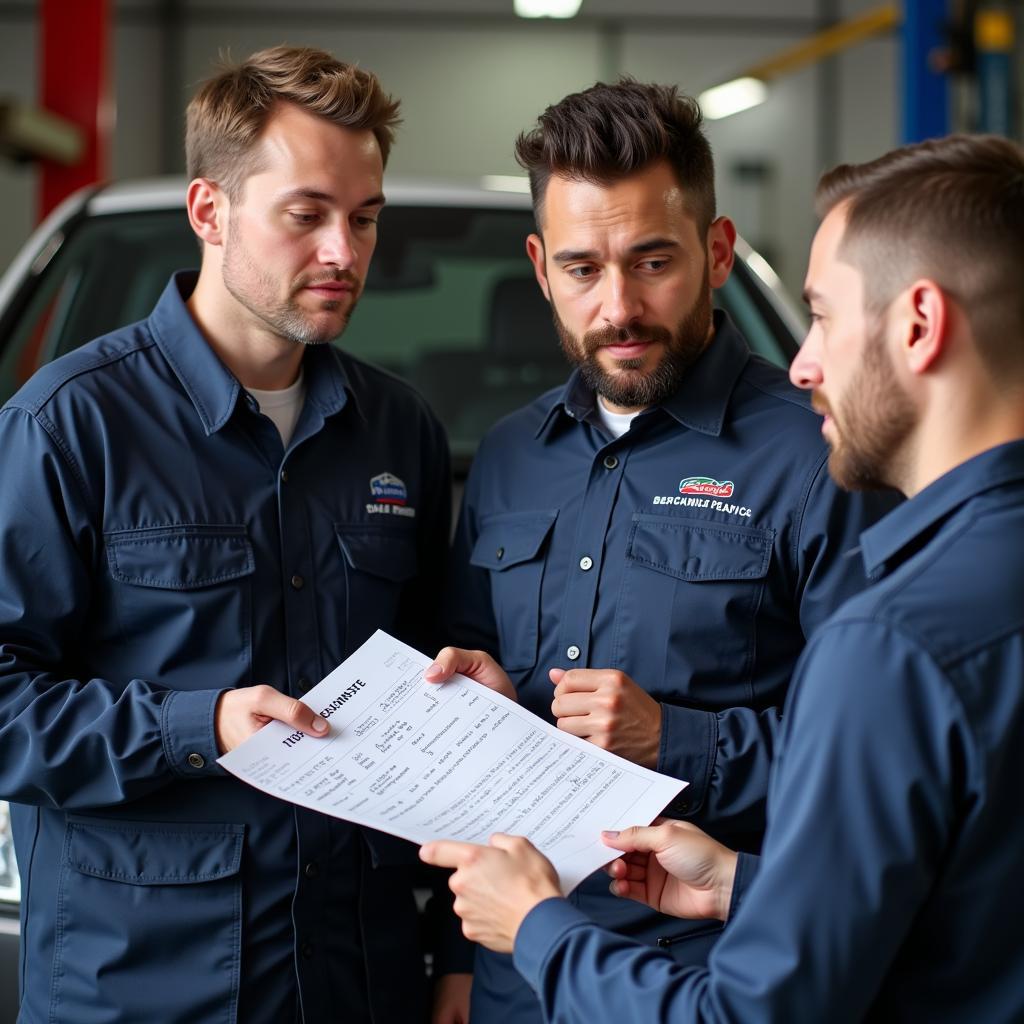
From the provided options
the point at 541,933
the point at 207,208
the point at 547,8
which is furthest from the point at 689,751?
the point at 547,8

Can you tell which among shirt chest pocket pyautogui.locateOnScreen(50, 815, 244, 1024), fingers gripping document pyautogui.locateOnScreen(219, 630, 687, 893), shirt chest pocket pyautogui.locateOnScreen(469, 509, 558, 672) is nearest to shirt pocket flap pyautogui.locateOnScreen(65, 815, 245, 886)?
shirt chest pocket pyautogui.locateOnScreen(50, 815, 244, 1024)

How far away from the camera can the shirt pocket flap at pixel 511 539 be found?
183cm

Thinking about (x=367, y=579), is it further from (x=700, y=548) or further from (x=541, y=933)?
(x=541, y=933)

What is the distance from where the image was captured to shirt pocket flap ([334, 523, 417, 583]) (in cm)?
182

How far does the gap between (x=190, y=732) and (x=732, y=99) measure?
42.1 ft

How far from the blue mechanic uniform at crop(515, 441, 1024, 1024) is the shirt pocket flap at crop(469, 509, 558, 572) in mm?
755

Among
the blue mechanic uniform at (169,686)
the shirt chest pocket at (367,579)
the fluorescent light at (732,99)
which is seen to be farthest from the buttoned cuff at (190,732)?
the fluorescent light at (732,99)

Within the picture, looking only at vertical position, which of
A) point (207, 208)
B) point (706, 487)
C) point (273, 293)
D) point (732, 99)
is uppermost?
point (732, 99)

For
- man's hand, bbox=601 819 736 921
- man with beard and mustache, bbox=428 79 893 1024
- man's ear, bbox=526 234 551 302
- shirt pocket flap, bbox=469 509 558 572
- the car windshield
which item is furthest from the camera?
the car windshield

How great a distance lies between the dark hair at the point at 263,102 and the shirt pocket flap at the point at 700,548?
27.3 inches

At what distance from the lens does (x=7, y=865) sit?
194 centimetres

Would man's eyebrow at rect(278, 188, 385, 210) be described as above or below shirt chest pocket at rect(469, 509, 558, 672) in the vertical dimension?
above

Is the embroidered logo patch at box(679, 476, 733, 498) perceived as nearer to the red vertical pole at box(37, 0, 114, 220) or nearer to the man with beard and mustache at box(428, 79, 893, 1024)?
the man with beard and mustache at box(428, 79, 893, 1024)

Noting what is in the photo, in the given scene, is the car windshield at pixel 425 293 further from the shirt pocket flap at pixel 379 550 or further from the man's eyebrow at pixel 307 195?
the man's eyebrow at pixel 307 195
